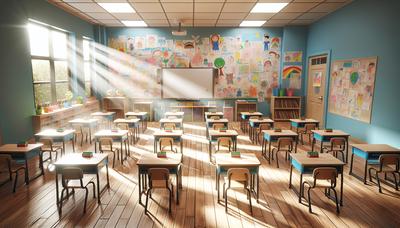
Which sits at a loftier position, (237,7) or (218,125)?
(237,7)

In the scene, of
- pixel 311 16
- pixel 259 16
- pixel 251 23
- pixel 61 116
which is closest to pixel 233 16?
pixel 259 16

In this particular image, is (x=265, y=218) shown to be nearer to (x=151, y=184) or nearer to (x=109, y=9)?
(x=151, y=184)

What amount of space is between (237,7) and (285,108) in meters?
4.84

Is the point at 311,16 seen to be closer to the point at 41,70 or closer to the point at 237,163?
the point at 237,163

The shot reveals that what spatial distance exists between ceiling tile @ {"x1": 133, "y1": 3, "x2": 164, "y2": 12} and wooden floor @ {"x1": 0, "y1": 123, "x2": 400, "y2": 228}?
4895 mm

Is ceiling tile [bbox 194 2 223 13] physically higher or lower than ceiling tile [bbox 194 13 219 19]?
lower

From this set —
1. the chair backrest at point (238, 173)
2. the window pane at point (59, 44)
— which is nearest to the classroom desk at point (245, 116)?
the chair backrest at point (238, 173)

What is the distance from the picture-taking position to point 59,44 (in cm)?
873

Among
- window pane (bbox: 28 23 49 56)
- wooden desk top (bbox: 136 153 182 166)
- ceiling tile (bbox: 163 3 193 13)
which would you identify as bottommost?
wooden desk top (bbox: 136 153 182 166)

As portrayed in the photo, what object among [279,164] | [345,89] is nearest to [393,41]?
[345,89]

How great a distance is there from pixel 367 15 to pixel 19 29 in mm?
8632

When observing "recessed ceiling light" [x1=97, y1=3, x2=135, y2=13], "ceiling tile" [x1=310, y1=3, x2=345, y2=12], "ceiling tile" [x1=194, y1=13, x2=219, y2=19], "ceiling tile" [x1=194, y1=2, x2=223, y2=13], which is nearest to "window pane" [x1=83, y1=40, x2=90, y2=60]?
"recessed ceiling light" [x1=97, y1=3, x2=135, y2=13]

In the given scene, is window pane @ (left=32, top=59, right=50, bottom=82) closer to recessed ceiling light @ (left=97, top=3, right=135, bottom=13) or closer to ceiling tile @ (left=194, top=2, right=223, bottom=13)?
recessed ceiling light @ (left=97, top=3, right=135, bottom=13)

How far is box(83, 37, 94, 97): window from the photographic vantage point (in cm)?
1052
